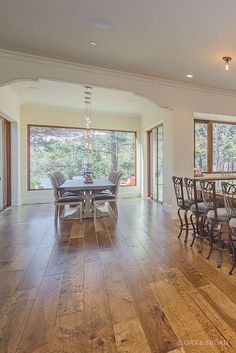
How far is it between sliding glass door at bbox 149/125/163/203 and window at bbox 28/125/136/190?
86 cm

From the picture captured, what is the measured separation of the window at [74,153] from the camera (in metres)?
7.11

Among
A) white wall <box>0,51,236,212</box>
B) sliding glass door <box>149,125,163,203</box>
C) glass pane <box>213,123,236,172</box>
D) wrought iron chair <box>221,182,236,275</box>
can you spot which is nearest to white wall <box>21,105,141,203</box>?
sliding glass door <box>149,125,163,203</box>

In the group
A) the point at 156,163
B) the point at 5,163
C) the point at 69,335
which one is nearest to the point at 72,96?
the point at 5,163

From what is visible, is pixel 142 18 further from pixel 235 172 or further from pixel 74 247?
pixel 235 172

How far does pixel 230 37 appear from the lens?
304cm

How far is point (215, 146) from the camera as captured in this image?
268 inches

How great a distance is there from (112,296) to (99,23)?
324 cm

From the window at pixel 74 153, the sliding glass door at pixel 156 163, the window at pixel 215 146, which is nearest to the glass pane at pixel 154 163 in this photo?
the sliding glass door at pixel 156 163

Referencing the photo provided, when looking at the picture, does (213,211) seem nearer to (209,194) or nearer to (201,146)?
(209,194)

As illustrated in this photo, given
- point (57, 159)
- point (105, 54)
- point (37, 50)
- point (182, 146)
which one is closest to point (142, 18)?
point (105, 54)

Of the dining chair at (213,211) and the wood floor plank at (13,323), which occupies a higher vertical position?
the dining chair at (213,211)

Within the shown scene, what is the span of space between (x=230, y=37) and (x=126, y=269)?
11.5 ft

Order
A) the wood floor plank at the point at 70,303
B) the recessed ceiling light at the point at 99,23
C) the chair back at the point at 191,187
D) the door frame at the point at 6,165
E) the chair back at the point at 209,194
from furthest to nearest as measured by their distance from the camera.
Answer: the door frame at the point at 6,165 < the chair back at the point at 191,187 < the chair back at the point at 209,194 < the recessed ceiling light at the point at 99,23 < the wood floor plank at the point at 70,303

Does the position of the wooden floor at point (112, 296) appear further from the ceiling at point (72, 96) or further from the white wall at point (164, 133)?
the ceiling at point (72, 96)
